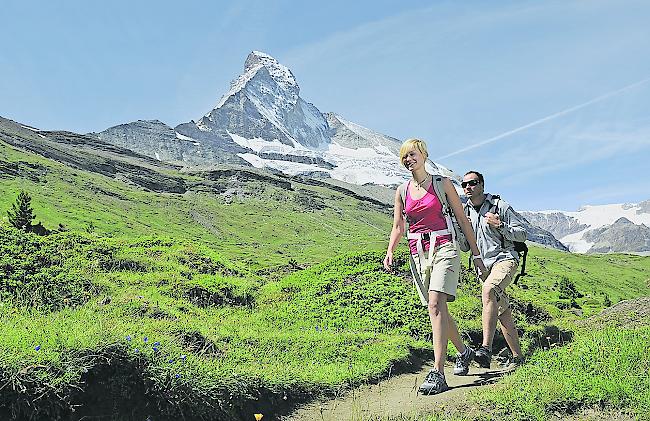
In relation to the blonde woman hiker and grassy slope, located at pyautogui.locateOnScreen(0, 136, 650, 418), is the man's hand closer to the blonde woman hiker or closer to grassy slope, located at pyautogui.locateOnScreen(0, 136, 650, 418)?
the blonde woman hiker

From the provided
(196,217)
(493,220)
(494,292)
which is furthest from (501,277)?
(196,217)

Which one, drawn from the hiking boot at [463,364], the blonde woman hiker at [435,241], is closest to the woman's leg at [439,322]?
the blonde woman hiker at [435,241]

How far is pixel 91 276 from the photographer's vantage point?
12.3m

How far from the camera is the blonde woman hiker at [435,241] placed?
290 inches

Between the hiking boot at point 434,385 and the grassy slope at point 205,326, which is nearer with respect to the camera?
the grassy slope at point 205,326

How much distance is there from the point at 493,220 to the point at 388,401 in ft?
10.4

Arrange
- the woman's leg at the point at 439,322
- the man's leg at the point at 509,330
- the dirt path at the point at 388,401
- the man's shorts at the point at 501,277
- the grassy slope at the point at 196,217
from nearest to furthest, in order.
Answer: the dirt path at the point at 388,401, the woman's leg at the point at 439,322, the man's shorts at the point at 501,277, the man's leg at the point at 509,330, the grassy slope at the point at 196,217

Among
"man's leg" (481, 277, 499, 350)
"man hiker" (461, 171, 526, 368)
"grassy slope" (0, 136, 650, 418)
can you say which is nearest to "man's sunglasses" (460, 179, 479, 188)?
"man hiker" (461, 171, 526, 368)

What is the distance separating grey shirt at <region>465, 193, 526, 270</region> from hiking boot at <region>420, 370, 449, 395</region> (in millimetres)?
2158

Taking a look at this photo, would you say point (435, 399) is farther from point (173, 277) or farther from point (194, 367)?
point (173, 277)

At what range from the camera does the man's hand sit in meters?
8.00

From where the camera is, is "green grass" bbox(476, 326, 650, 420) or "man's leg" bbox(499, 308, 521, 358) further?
"man's leg" bbox(499, 308, 521, 358)

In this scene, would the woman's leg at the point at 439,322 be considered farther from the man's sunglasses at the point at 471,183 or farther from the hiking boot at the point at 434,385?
the man's sunglasses at the point at 471,183

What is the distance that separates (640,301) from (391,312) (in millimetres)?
6607
